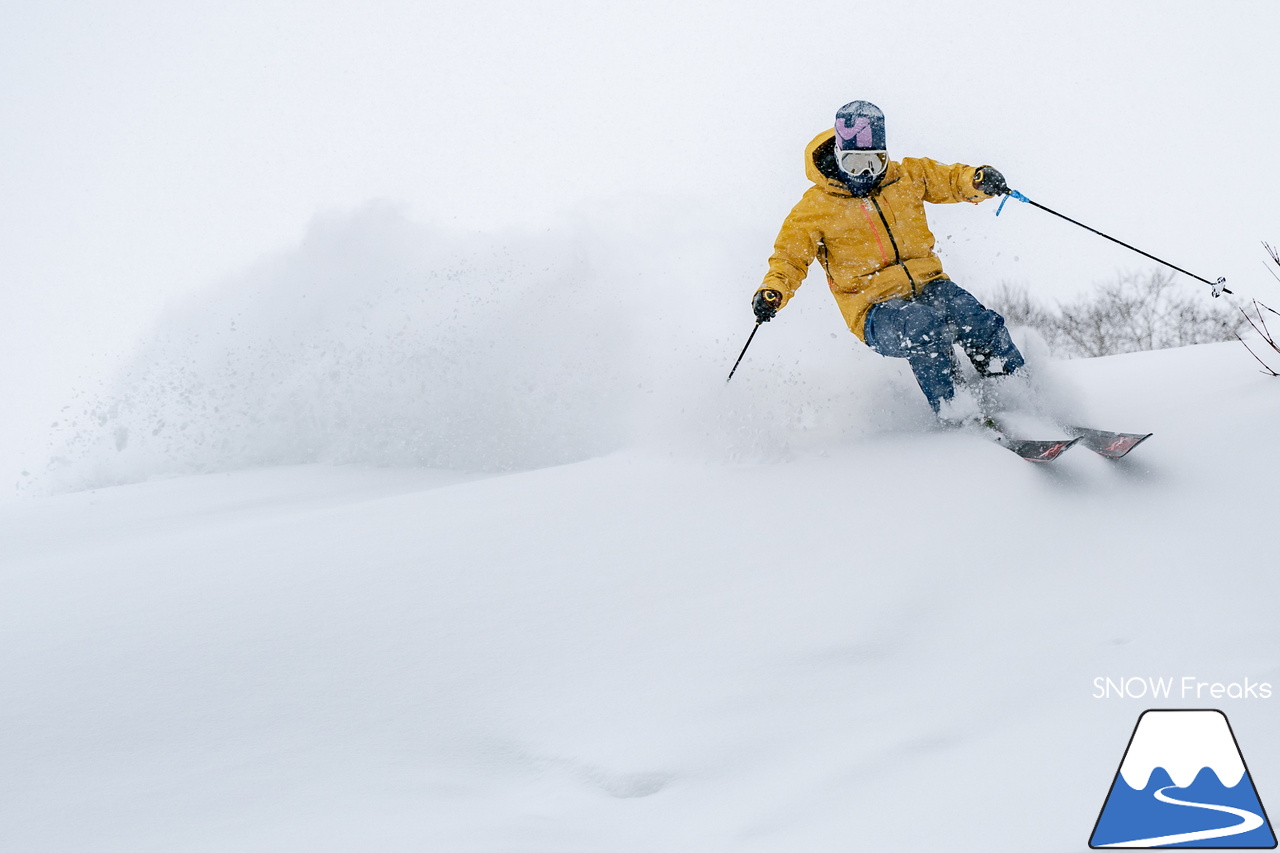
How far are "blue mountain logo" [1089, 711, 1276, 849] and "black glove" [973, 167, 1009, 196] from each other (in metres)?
2.70

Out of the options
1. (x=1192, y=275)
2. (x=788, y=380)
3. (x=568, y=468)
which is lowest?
(x=568, y=468)

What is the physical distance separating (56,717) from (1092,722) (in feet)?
8.06

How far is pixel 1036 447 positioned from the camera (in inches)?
130

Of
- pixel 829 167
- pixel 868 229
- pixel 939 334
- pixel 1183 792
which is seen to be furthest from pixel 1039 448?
pixel 1183 792

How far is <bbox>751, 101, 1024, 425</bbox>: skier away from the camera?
371 cm

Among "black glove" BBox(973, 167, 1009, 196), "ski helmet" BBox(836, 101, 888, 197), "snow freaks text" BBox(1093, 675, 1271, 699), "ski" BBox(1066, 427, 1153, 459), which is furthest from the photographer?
"black glove" BBox(973, 167, 1009, 196)

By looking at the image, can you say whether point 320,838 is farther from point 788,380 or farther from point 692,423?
point 788,380

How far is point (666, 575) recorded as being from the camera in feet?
8.69

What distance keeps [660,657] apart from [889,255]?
2.48m

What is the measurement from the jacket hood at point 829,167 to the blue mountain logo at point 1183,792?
8.94 feet

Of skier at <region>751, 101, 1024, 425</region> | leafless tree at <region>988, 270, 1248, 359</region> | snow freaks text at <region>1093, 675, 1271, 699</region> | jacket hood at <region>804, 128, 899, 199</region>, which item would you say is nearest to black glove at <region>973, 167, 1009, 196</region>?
skier at <region>751, 101, 1024, 425</region>

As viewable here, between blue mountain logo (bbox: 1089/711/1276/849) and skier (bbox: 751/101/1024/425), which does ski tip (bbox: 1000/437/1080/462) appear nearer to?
skier (bbox: 751/101/1024/425)

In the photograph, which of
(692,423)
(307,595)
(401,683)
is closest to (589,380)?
(692,423)

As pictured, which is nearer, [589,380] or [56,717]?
[56,717]
